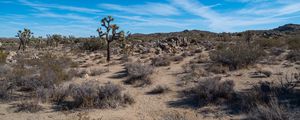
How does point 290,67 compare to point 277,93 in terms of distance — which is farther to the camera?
point 290,67

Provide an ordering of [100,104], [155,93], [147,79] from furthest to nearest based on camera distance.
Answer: [147,79] < [155,93] < [100,104]

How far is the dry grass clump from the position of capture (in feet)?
27.4

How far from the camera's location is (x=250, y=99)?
314 inches

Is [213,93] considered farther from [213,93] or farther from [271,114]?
[271,114]

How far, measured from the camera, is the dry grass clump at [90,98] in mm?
8359

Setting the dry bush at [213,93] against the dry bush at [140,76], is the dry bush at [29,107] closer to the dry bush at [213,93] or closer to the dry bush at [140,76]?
the dry bush at [140,76]

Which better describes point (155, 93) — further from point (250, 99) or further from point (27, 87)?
point (27, 87)

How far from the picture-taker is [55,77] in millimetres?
10805

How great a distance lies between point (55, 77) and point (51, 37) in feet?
140

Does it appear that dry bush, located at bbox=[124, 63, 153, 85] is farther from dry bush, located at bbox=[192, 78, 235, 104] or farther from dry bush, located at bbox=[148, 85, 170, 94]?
dry bush, located at bbox=[192, 78, 235, 104]

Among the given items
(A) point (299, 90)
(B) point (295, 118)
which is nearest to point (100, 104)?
(B) point (295, 118)

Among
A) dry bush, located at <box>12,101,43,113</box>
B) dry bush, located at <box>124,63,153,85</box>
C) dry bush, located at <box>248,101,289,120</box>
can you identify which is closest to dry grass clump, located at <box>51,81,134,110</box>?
dry bush, located at <box>12,101,43,113</box>

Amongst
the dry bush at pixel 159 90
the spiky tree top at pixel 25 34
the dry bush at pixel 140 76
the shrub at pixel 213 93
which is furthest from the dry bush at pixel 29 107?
the spiky tree top at pixel 25 34

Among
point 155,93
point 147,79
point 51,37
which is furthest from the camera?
point 51,37
